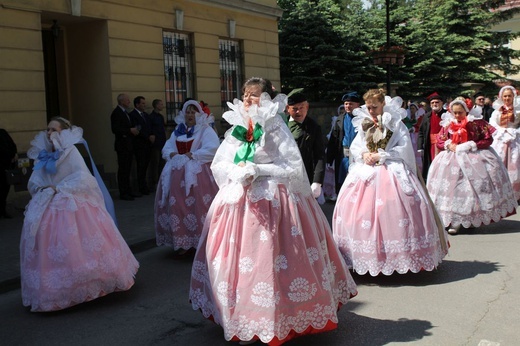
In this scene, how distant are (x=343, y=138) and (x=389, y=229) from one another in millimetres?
4205

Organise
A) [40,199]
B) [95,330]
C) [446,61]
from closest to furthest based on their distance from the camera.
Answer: [95,330]
[40,199]
[446,61]

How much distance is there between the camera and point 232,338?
4.07 meters

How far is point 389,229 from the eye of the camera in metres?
5.84

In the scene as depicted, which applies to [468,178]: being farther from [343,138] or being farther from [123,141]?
[123,141]

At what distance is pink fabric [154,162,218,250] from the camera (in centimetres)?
719

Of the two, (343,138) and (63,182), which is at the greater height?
(343,138)

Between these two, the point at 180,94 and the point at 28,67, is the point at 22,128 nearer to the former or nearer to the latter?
the point at 28,67

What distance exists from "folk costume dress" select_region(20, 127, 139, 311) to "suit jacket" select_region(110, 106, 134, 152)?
6104 millimetres

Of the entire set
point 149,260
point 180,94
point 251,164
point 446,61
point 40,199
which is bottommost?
point 149,260

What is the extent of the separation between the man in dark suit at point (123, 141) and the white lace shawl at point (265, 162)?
25.6 ft

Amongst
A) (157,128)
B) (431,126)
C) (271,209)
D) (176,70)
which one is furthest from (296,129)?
(176,70)

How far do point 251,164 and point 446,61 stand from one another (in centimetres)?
2415

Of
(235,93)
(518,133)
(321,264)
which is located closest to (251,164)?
(321,264)

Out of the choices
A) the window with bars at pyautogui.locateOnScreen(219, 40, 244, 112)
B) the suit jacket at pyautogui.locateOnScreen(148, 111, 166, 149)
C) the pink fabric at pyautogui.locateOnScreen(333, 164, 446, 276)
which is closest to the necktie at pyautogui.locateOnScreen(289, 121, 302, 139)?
the pink fabric at pyautogui.locateOnScreen(333, 164, 446, 276)
